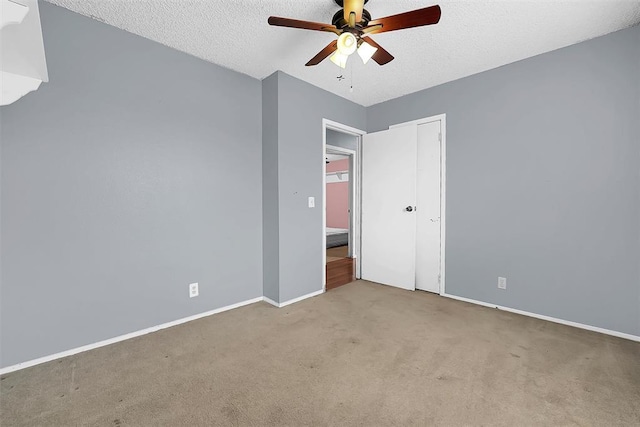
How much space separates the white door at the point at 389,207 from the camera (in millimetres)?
3531

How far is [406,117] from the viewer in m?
3.61

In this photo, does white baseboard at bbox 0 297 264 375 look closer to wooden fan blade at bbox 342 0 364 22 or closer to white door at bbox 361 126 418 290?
white door at bbox 361 126 418 290

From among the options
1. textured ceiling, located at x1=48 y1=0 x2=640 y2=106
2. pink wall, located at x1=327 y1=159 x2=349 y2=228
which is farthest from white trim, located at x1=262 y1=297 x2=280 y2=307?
pink wall, located at x1=327 y1=159 x2=349 y2=228

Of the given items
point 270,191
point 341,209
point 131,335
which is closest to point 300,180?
point 270,191

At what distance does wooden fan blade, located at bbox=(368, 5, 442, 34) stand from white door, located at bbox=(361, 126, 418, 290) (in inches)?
72.5

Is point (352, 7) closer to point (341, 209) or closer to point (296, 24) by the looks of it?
point (296, 24)

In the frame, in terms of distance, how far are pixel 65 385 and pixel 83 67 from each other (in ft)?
7.13

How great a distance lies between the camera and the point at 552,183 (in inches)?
102

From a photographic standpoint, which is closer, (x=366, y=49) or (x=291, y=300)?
(x=366, y=49)

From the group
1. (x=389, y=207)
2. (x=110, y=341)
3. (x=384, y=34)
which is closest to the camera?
(x=110, y=341)

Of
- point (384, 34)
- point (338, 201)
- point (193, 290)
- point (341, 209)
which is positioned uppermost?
point (384, 34)

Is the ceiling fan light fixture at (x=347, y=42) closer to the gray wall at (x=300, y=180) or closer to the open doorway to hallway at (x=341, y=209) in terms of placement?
the gray wall at (x=300, y=180)

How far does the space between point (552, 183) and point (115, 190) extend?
380 cm

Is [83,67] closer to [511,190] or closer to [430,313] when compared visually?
[430,313]
